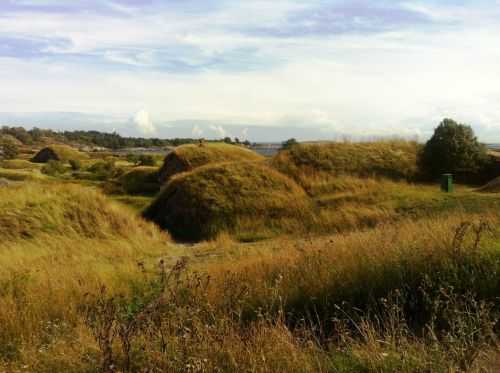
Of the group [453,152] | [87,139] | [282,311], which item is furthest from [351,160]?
[87,139]

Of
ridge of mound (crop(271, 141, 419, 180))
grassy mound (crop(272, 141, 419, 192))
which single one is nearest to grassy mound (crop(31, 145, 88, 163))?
ridge of mound (crop(271, 141, 419, 180))

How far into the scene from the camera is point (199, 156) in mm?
32969

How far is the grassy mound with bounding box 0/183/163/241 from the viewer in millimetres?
14711

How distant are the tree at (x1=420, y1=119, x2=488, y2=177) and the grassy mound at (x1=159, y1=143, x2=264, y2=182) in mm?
11935

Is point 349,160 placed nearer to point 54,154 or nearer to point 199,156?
point 199,156

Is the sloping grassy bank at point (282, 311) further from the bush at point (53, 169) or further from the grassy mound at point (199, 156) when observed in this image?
the bush at point (53, 169)

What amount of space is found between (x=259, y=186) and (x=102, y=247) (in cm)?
994

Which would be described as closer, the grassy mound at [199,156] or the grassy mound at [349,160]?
the grassy mound at [349,160]

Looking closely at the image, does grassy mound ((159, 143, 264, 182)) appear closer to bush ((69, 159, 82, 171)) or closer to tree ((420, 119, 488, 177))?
tree ((420, 119, 488, 177))

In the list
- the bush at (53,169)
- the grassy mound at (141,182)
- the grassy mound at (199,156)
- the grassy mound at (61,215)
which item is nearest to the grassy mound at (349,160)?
the grassy mound at (199,156)

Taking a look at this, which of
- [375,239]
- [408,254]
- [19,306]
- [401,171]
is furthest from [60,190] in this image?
[401,171]

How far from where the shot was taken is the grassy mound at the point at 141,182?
37.4 metres

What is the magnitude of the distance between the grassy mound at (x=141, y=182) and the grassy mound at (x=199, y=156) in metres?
2.72

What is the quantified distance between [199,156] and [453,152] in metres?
17.5
